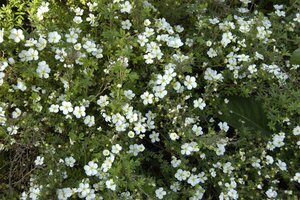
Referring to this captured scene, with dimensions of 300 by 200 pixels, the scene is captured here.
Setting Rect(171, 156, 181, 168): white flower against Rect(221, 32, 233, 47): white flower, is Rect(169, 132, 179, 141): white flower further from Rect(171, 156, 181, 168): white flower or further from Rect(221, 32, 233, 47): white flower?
Rect(221, 32, 233, 47): white flower

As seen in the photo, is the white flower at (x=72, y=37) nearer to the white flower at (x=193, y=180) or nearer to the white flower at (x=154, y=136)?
the white flower at (x=154, y=136)

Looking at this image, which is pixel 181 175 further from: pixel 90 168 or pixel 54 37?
pixel 54 37

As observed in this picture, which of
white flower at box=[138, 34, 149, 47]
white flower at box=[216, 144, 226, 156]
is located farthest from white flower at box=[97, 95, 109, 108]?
white flower at box=[216, 144, 226, 156]

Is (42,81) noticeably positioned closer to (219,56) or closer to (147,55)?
(147,55)

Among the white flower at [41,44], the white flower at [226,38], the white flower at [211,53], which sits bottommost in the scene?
the white flower at [41,44]

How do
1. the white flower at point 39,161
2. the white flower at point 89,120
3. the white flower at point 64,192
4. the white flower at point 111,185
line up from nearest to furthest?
the white flower at point 111,185 < the white flower at point 64,192 < the white flower at point 39,161 < the white flower at point 89,120

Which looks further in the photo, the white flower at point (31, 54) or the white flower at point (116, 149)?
the white flower at point (31, 54)

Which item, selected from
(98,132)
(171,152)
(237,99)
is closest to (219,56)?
(237,99)

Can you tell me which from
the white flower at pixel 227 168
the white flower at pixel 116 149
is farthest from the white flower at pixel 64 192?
the white flower at pixel 227 168

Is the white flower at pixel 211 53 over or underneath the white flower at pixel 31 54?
over
